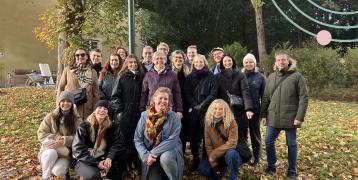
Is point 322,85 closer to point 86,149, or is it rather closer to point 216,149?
point 216,149

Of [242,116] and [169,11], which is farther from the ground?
[169,11]

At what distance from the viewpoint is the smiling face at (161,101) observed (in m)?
5.35

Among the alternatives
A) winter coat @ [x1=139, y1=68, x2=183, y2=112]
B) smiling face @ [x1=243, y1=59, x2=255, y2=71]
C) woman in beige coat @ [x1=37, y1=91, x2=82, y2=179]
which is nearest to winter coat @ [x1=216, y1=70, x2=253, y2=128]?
smiling face @ [x1=243, y1=59, x2=255, y2=71]

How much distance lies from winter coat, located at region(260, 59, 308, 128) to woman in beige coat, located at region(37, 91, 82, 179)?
2747mm

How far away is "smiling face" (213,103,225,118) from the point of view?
5836mm

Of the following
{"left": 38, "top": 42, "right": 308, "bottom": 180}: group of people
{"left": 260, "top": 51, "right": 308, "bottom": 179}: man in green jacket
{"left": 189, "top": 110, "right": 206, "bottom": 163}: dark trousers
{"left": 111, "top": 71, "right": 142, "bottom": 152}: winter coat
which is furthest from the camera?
{"left": 189, "top": 110, "right": 206, "bottom": 163}: dark trousers

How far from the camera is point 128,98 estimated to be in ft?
19.5

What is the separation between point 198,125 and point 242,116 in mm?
687

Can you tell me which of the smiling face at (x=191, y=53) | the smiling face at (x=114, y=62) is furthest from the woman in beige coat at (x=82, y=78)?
the smiling face at (x=191, y=53)

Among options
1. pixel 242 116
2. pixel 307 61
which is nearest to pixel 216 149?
pixel 242 116

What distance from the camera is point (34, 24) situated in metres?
21.7

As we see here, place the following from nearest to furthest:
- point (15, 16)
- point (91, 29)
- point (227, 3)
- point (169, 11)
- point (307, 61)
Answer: point (91, 29) < point (307, 61) < point (15, 16) < point (169, 11) < point (227, 3)

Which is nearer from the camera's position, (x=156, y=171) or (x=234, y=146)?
(x=156, y=171)

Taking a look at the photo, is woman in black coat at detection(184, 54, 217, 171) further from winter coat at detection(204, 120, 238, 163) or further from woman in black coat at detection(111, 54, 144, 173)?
woman in black coat at detection(111, 54, 144, 173)
